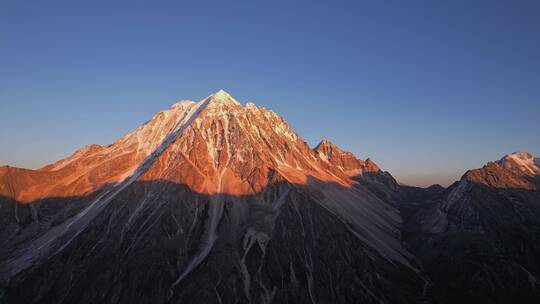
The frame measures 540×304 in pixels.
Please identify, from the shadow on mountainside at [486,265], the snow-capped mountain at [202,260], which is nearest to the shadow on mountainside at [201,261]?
the snow-capped mountain at [202,260]

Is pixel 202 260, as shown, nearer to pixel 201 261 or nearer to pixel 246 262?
pixel 201 261

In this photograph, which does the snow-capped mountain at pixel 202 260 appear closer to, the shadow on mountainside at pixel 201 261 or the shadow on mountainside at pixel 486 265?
the shadow on mountainside at pixel 201 261

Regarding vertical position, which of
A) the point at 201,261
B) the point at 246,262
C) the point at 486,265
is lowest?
the point at 486,265

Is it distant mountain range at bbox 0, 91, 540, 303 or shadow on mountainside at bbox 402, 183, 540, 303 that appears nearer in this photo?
distant mountain range at bbox 0, 91, 540, 303

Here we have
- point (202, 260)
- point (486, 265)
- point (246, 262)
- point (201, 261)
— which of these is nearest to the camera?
point (246, 262)

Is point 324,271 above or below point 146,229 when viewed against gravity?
below

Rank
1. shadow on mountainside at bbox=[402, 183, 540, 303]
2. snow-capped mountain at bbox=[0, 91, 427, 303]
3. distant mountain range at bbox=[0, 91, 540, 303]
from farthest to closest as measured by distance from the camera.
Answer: shadow on mountainside at bbox=[402, 183, 540, 303], distant mountain range at bbox=[0, 91, 540, 303], snow-capped mountain at bbox=[0, 91, 427, 303]

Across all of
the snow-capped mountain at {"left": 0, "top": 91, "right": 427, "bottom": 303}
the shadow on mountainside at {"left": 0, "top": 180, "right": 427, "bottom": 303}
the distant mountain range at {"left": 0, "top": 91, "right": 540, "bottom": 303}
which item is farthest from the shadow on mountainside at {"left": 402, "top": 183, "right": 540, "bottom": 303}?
the shadow on mountainside at {"left": 0, "top": 180, "right": 427, "bottom": 303}

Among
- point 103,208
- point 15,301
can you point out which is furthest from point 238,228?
point 15,301

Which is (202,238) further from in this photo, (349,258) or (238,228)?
(349,258)

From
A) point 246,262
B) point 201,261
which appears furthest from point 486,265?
point 201,261

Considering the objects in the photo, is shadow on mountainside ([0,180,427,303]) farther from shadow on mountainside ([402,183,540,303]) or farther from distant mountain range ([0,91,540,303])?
shadow on mountainside ([402,183,540,303])
